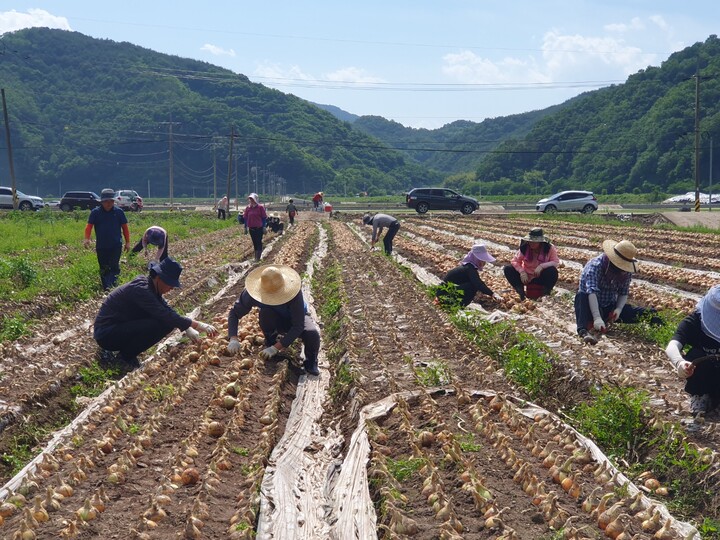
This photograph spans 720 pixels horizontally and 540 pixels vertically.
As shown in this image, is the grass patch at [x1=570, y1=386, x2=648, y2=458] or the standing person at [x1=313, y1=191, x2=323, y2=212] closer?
the grass patch at [x1=570, y1=386, x2=648, y2=458]

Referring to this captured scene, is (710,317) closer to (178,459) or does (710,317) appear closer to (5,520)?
(178,459)

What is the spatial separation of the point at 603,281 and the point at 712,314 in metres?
2.91

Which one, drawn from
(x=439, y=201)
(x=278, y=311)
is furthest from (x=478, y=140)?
(x=278, y=311)

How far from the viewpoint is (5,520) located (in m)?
4.15

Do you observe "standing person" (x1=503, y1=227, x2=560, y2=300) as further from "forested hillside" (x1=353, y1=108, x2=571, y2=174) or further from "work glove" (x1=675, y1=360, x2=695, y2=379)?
"forested hillside" (x1=353, y1=108, x2=571, y2=174)

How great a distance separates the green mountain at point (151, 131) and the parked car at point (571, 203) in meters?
47.1

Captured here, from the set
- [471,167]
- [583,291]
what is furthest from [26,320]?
[471,167]

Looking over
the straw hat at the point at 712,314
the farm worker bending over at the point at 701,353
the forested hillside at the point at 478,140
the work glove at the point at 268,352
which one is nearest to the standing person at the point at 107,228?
the work glove at the point at 268,352

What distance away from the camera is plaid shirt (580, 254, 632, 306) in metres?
8.09

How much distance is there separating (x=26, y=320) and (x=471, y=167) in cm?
12718

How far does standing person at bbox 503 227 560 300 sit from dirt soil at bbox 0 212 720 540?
0.33 metres

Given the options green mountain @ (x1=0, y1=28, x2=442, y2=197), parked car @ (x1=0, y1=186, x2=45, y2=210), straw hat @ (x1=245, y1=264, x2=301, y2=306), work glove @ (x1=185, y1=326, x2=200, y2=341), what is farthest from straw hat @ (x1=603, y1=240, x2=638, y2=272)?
green mountain @ (x1=0, y1=28, x2=442, y2=197)

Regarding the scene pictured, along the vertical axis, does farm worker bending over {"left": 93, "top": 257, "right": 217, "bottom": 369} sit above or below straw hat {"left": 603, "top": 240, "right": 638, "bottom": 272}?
below

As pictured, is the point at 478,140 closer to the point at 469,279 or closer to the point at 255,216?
the point at 255,216
